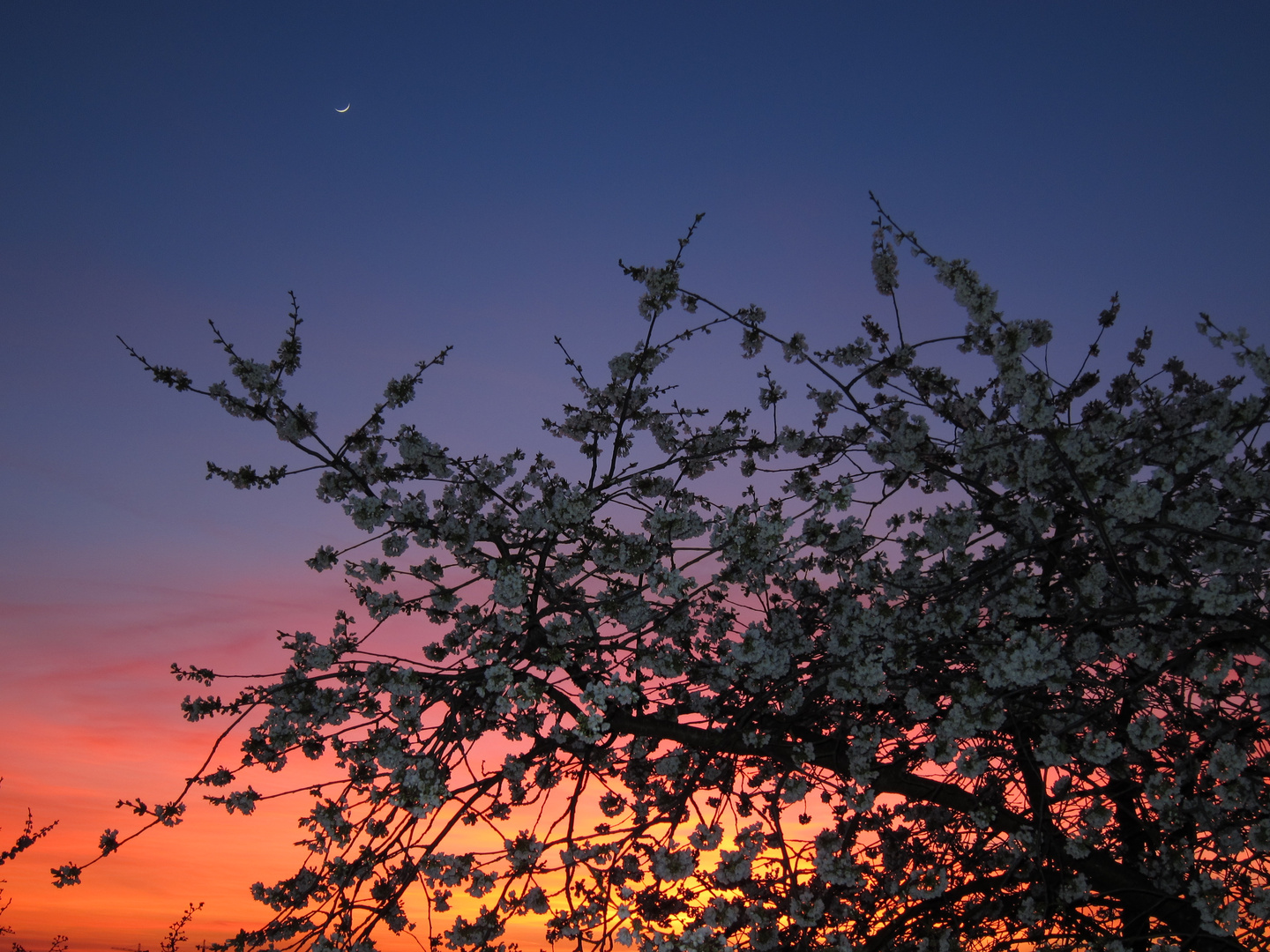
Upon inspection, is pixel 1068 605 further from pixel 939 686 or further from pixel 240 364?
pixel 240 364

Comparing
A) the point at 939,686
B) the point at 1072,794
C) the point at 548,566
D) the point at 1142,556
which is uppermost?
the point at 548,566

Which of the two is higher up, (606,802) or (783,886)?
(606,802)

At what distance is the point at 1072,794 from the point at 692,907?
2.52 meters

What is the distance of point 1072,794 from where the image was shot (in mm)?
5078

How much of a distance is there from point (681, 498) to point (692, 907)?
3.03m

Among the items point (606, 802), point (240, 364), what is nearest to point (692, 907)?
point (606, 802)

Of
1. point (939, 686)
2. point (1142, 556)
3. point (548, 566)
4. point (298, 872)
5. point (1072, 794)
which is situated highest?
point (548, 566)

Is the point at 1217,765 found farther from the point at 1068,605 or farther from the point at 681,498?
the point at 681,498

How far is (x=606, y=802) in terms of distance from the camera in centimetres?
646

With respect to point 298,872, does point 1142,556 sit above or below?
above

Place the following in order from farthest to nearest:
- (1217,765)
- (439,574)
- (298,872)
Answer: (439,574), (298,872), (1217,765)

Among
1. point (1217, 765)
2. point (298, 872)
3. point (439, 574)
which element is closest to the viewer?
point (1217, 765)

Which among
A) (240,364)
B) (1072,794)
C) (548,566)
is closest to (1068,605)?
(1072,794)

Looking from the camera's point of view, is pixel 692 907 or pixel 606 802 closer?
pixel 692 907
